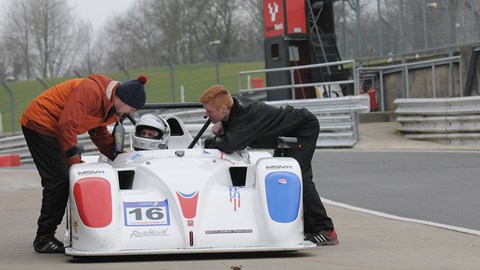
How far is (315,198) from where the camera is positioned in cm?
921

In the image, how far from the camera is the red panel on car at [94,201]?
7.99 meters

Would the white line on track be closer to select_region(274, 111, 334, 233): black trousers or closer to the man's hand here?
select_region(274, 111, 334, 233): black trousers

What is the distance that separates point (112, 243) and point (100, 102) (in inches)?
57.0

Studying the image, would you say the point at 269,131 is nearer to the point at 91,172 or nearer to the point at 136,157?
the point at 136,157

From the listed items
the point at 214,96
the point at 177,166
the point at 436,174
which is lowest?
the point at 436,174

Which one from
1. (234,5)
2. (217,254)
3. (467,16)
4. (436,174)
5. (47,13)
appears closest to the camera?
(217,254)

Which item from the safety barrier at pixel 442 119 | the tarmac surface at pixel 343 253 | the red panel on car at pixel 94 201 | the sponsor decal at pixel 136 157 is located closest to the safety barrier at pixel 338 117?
the safety barrier at pixel 442 119

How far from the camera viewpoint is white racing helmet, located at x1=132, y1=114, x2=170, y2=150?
9438 millimetres

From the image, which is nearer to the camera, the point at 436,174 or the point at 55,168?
the point at 55,168

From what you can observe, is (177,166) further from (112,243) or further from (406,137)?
(406,137)

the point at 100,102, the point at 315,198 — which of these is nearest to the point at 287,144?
the point at 315,198

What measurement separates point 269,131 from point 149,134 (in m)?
1.14

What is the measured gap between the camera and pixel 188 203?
8.20 metres

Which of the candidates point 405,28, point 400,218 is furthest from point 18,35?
point 400,218
